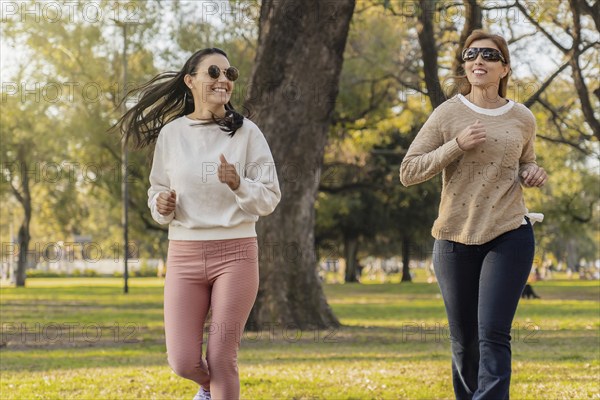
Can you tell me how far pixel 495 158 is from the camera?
5.68 meters

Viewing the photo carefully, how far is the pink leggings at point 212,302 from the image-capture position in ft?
18.5

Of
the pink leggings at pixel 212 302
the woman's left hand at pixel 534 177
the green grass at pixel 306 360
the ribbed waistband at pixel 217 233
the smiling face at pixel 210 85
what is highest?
the smiling face at pixel 210 85

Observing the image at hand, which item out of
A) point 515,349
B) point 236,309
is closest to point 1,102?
point 515,349

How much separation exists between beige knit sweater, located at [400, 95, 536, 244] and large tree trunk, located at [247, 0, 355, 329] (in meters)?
10.8

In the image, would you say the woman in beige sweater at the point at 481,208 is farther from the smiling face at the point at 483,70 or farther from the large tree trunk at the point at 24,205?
the large tree trunk at the point at 24,205

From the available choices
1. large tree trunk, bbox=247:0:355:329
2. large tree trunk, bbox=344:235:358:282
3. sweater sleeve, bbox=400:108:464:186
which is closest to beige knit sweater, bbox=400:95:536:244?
sweater sleeve, bbox=400:108:464:186

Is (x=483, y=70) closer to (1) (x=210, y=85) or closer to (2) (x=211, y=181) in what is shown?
(1) (x=210, y=85)

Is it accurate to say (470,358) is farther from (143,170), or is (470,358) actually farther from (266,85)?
(143,170)

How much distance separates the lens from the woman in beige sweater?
5547mm

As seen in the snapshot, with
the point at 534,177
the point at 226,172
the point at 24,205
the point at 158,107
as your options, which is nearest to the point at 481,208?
the point at 534,177

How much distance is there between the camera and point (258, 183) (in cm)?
564

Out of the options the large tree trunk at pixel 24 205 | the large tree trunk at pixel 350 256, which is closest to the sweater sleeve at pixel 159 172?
the large tree trunk at pixel 24 205

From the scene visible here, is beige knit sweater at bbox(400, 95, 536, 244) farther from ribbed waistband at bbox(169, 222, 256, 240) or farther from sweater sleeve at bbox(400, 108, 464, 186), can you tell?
ribbed waistband at bbox(169, 222, 256, 240)

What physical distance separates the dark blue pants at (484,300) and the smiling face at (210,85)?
146 centimetres
